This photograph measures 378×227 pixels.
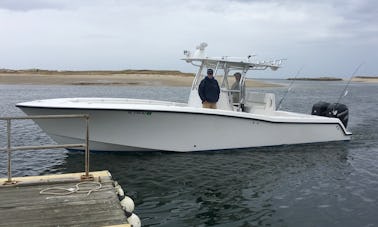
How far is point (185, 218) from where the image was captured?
6930mm

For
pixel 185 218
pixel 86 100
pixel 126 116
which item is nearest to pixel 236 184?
pixel 185 218

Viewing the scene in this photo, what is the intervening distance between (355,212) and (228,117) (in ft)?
14.4

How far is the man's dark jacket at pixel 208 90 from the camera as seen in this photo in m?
11.5

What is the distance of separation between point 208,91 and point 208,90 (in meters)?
0.03

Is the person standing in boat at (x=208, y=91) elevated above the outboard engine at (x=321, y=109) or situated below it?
above

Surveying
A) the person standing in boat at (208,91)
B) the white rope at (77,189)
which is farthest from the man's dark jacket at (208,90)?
the white rope at (77,189)

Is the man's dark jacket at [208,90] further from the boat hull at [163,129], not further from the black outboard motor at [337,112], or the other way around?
the black outboard motor at [337,112]

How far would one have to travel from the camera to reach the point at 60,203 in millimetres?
5258

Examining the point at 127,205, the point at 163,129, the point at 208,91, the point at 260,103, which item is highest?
the point at 208,91

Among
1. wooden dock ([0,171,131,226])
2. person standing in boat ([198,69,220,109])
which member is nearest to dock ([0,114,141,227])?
wooden dock ([0,171,131,226])

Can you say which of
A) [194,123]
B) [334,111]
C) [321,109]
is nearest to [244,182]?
[194,123]

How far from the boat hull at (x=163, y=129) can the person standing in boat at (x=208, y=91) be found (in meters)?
0.72

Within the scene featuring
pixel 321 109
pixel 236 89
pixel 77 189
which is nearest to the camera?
pixel 77 189

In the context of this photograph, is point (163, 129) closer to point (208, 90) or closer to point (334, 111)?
point (208, 90)
